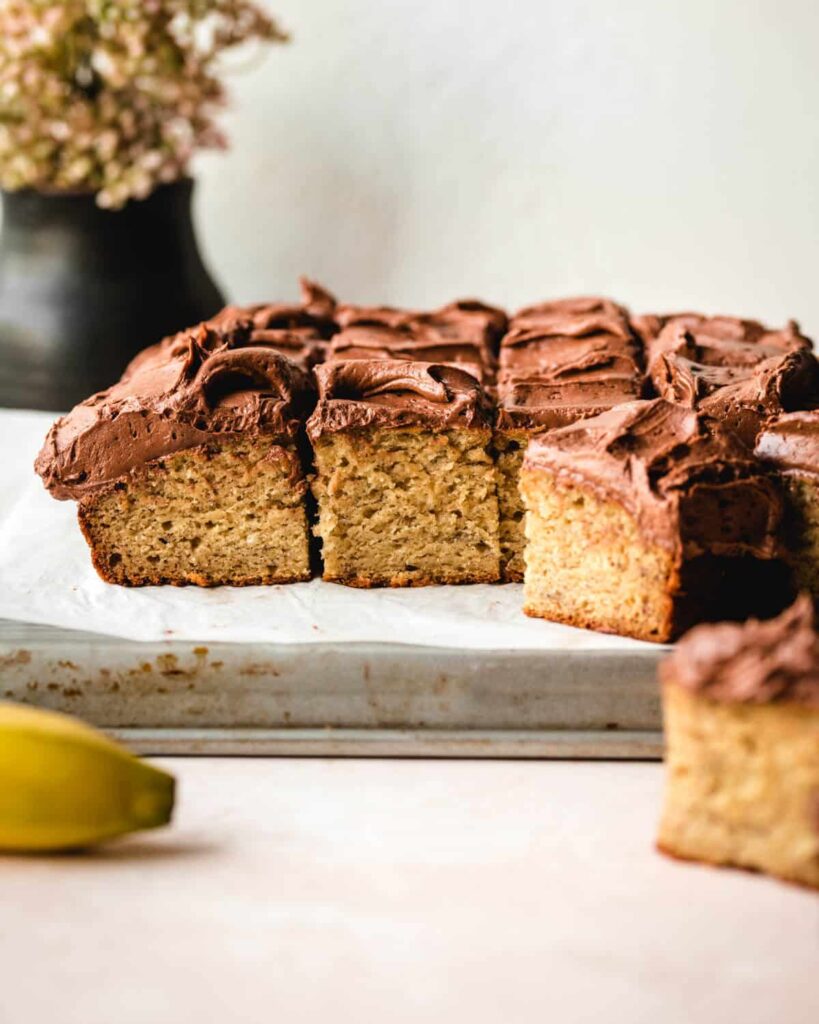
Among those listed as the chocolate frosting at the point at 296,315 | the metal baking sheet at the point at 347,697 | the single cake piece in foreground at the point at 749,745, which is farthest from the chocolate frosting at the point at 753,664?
the chocolate frosting at the point at 296,315

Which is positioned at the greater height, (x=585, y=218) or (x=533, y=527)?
(x=585, y=218)

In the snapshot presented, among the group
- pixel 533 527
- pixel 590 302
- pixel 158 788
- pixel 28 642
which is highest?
pixel 590 302

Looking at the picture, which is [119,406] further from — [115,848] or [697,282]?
[697,282]

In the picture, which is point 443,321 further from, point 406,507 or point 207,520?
point 207,520

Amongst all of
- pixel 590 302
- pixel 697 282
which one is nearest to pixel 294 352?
pixel 590 302

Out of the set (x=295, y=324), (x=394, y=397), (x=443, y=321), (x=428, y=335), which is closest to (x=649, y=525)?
(x=394, y=397)
